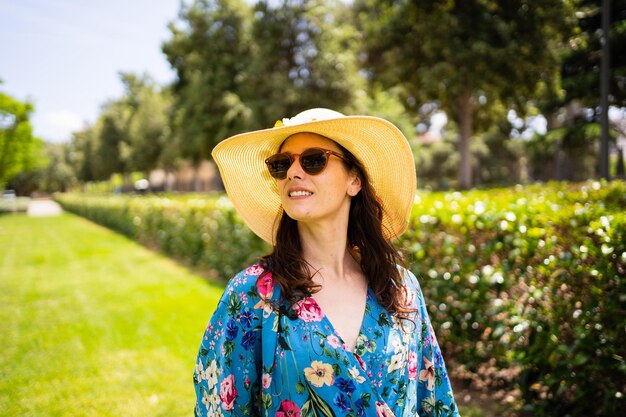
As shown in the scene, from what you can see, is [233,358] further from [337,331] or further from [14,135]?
[14,135]

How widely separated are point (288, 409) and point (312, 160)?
88 centimetres

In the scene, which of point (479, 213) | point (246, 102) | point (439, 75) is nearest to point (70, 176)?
point (246, 102)

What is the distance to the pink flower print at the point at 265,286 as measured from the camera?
1.60 m

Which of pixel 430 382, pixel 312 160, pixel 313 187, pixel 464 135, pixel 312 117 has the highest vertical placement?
pixel 464 135

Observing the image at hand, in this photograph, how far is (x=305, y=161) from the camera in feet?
5.91

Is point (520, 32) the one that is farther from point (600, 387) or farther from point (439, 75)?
point (600, 387)

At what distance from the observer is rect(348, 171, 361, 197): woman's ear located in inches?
79.0

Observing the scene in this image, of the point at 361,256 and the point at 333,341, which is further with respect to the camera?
the point at 361,256

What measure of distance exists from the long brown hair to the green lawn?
116 inches

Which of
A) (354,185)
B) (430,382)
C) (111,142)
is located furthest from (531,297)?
(111,142)

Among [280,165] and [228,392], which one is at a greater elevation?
[280,165]

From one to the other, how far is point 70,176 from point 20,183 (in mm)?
9302

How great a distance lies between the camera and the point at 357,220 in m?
2.13

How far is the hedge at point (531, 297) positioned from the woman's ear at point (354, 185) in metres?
0.59
